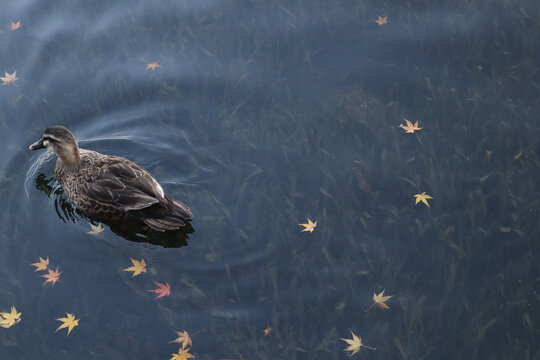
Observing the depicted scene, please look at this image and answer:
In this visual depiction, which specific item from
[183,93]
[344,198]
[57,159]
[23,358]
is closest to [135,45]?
[183,93]

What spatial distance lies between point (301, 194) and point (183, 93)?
2.14 metres

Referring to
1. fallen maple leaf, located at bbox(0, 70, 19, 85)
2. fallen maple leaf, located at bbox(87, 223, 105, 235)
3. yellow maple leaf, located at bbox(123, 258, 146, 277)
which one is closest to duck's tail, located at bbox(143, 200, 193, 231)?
yellow maple leaf, located at bbox(123, 258, 146, 277)

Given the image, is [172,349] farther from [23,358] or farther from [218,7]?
[218,7]

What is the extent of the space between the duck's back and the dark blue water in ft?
0.82

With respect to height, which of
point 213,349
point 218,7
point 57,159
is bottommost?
point 213,349

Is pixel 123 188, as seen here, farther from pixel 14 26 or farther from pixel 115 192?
pixel 14 26

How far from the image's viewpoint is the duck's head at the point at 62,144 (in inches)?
226

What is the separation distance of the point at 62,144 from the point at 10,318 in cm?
171

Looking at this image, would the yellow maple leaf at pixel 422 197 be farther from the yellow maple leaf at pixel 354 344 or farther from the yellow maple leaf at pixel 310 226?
the yellow maple leaf at pixel 354 344

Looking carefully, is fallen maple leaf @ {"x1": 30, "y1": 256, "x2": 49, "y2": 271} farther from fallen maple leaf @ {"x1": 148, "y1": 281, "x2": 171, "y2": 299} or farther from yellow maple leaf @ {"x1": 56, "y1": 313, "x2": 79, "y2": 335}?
fallen maple leaf @ {"x1": 148, "y1": 281, "x2": 171, "y2": 299}

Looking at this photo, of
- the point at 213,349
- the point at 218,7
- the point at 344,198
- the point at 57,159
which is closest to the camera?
the point at 213,349

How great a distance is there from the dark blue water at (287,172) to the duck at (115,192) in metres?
0.24

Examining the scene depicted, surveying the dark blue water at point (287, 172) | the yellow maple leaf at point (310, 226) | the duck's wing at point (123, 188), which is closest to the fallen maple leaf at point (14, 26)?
the dark blue water at point (287, 172)

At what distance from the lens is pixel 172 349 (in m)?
4.82
